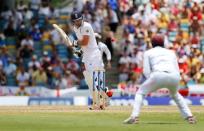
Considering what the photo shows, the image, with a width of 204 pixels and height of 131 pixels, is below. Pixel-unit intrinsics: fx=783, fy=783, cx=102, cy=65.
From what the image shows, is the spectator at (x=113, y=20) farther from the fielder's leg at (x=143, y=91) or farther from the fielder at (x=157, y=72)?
the fielder's leg at (x=143, y=91)

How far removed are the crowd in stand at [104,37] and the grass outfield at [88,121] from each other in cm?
1139

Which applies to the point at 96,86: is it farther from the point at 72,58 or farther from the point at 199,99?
the point at 72,58

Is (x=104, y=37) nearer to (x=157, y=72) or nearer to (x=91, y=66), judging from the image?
(x=91, y=66)

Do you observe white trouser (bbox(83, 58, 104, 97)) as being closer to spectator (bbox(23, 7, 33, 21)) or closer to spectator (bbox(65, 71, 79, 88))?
spectator (bbox(65, 71, 79, 88))

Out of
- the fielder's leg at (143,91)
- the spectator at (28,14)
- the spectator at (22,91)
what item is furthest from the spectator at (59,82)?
the fielder's leg at (143,91)

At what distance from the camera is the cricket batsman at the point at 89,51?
18766mm

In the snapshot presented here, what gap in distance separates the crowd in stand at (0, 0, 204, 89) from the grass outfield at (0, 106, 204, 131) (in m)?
11.4

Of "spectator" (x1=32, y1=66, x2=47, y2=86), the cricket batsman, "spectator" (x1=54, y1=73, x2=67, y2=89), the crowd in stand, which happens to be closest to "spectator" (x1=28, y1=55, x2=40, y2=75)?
the crowd in stand

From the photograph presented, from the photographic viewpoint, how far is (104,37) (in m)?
32.3

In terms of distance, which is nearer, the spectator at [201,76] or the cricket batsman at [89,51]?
the cricket batsman at [89,51]

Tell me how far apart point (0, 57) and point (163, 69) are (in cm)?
1755

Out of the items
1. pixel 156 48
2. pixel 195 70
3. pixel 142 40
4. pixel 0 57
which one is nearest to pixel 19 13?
pixel 0 57

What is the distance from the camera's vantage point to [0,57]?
31.7 m

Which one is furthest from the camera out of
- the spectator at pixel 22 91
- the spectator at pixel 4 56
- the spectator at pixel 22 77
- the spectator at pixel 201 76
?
the spectator at pixel 4 56
